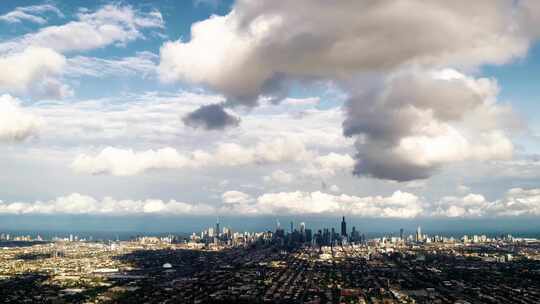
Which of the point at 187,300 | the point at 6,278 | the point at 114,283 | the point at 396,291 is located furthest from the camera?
the point at 6,278

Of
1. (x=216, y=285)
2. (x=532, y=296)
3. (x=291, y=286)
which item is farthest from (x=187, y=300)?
(x=532, y=296)

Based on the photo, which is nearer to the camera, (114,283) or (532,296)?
(532,296)

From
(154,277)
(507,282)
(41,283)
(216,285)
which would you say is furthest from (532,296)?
(41,283)

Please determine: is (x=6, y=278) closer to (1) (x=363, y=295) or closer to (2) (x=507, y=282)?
(1) (x=363, y=295)

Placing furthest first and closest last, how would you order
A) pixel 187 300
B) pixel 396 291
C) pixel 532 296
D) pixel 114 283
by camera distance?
1. pixel 114 283
2. pixel 396 291
3. pixel 532 296
4. pixel 187 300

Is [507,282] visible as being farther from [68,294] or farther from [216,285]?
[68,294]

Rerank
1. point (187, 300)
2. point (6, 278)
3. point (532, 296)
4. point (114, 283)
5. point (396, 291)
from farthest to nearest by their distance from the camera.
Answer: point (6, 278) → point (114, 283) → point (396, 291) → point (532, 296) → point (187, 300)

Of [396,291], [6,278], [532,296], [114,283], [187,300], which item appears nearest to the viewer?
[187,300]

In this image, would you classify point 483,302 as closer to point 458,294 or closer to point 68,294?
point 458,294

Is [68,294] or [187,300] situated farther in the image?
[68,294]
